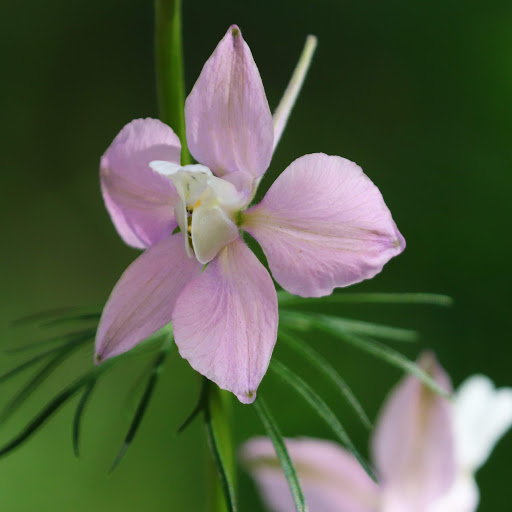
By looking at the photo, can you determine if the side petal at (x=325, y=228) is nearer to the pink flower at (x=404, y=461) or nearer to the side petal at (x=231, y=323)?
the side petal at (x=231, y=323)

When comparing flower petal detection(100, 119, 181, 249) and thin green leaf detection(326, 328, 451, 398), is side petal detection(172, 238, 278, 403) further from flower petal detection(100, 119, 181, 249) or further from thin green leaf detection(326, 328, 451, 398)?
thin green leaf detection(326, 328, 451, 398)

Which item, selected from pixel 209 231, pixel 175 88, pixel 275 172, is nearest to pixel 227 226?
pixel 209 231

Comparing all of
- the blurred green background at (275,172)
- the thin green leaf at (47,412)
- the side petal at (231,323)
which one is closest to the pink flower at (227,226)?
the side petal at (231,323)

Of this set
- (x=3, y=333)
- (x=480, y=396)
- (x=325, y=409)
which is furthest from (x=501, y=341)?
(x=325, y=409)

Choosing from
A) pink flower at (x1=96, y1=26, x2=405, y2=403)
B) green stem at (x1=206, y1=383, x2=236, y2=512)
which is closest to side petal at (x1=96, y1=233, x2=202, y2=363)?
pink flower at (x1=96, y1=26, x2=405, y2=403)

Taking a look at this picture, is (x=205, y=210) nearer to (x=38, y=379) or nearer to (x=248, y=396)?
(x=248, y=396)
